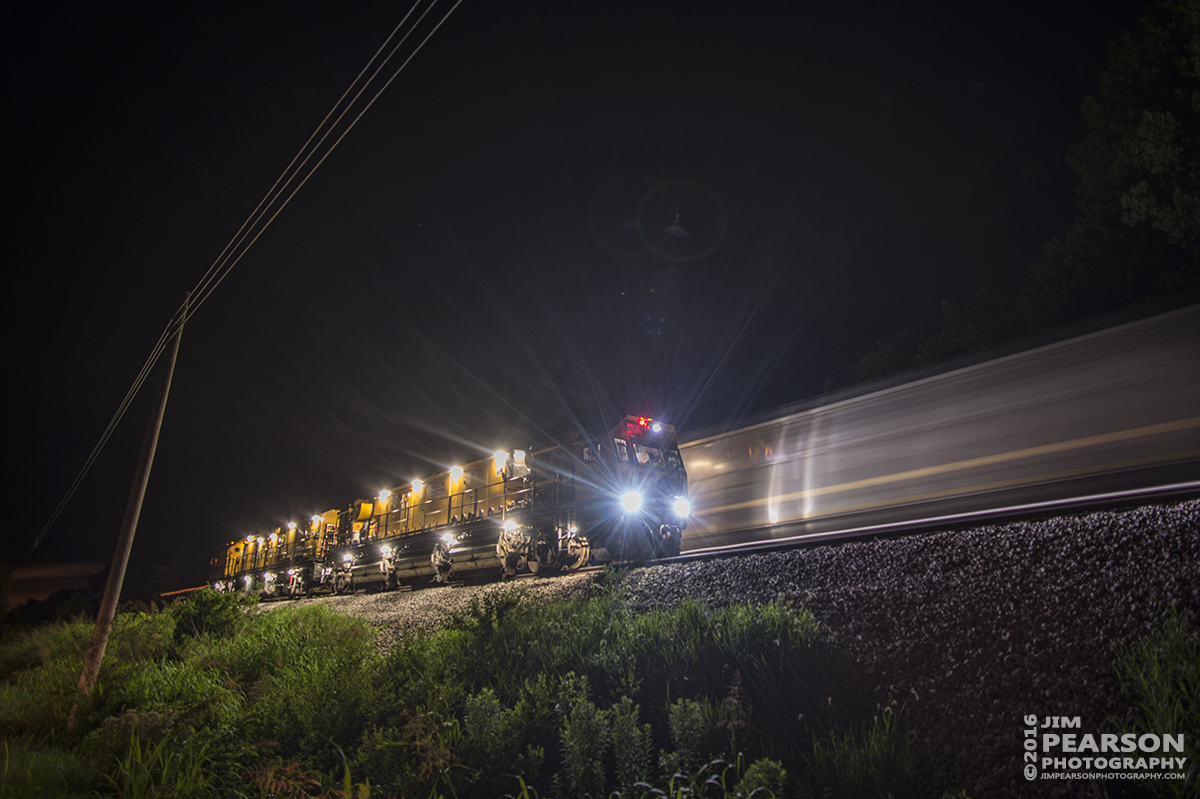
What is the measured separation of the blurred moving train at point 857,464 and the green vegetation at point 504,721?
2.76 meters

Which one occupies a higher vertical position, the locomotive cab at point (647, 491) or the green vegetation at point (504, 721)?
the locomotive cab at point (647, 491)

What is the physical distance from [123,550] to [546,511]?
19.3ft

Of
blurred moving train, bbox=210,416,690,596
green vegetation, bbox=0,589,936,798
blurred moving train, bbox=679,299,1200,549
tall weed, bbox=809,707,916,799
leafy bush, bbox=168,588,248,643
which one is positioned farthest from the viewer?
leafy bush, bbox=168,588,248,643

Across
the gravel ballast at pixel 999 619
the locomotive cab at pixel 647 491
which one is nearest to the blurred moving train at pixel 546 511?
the locomotive cab at pixel 647 491

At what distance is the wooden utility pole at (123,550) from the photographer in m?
6.08

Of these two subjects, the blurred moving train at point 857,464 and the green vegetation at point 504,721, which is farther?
the blurred moving train at point 857,464

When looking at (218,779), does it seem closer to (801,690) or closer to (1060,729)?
(801,690)

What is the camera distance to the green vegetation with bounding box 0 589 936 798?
314 centimetres

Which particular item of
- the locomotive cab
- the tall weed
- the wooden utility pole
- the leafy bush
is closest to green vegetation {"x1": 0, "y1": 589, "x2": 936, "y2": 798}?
the tall weed

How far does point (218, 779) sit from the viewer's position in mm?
4145

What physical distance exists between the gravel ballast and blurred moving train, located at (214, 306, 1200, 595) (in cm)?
166

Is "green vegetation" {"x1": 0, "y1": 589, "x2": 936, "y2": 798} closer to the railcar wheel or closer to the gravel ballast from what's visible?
the gravel ballast

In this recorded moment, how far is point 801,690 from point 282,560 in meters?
25.5

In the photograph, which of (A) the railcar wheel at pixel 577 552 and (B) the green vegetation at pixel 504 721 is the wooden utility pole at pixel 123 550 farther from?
(A) the railcar wheel at pixel 577 552
